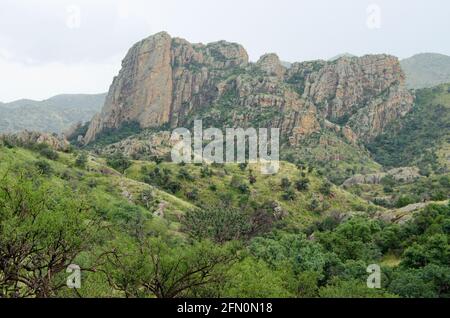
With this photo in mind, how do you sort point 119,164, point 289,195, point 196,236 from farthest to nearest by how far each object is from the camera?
point 119,164 < point 289,195 < point 196,236

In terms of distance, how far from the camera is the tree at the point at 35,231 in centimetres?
2323

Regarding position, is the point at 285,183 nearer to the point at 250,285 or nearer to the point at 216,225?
the point at 216,225

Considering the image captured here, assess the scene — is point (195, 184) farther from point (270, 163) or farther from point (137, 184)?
point (270, 163)

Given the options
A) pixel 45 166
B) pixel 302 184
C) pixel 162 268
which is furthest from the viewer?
pixel 302 184

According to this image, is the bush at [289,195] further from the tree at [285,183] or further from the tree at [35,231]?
the tree at [35,231]

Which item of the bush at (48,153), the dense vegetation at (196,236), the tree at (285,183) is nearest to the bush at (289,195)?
the dense vegetation at (196,236)

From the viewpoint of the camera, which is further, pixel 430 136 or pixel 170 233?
pixel 430 136

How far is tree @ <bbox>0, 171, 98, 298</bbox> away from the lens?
23.2 metres

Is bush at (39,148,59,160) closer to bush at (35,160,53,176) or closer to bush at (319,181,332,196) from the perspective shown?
bush at (35,160,53,176)

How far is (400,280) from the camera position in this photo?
131 ft

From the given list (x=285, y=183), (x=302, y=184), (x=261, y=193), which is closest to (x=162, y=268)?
(x=261, y=193)

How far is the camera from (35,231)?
923 inches

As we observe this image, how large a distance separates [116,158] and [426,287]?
9379cm
